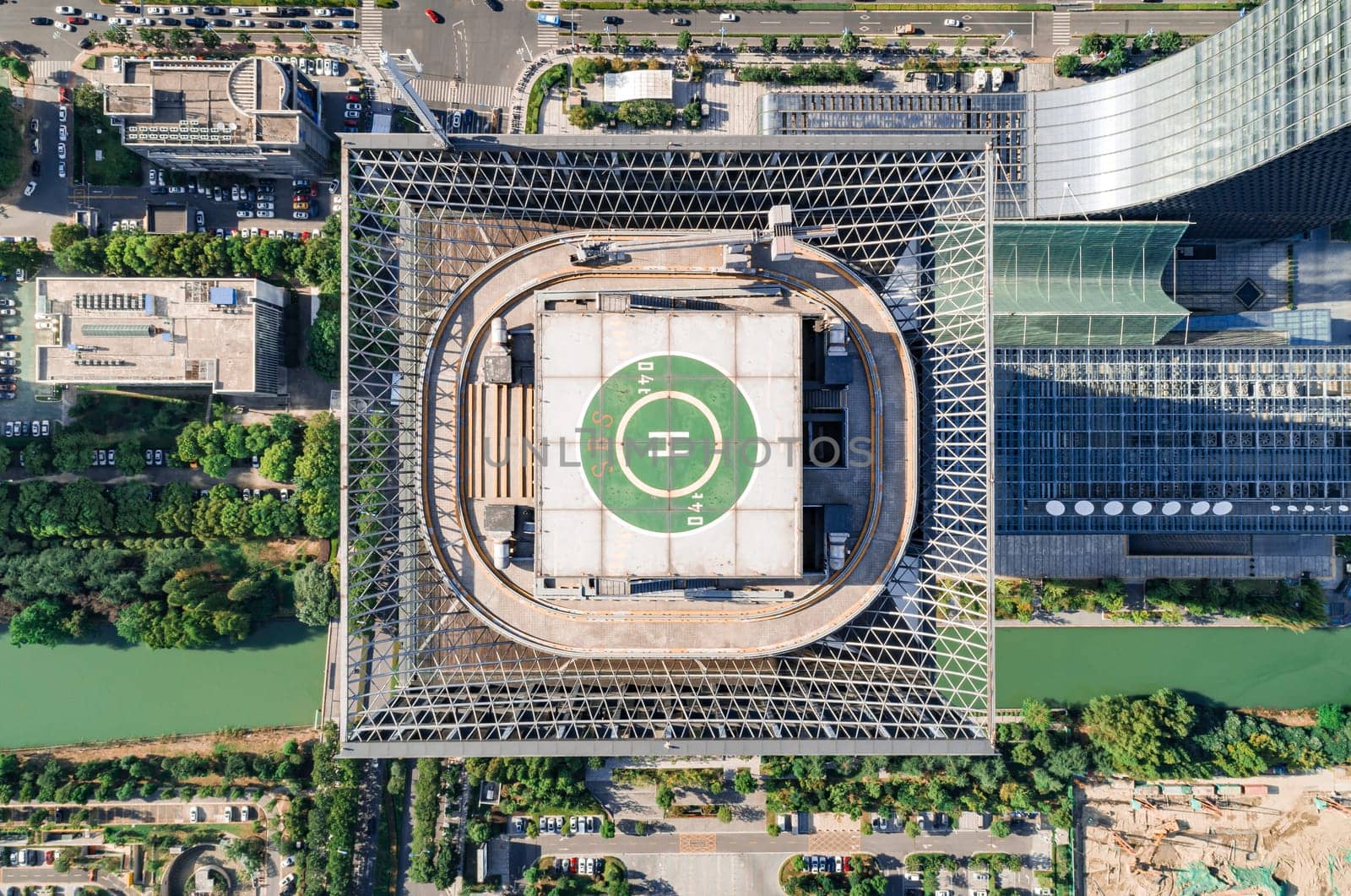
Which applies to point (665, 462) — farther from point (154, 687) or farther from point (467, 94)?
point (154, 687)

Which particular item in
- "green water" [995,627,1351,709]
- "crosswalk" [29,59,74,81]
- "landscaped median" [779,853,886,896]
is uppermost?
"crosswalk" [29,59,74,81]

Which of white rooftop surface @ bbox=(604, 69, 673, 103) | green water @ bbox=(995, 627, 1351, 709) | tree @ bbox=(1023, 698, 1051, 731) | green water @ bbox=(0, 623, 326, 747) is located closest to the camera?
tree @ bbox=(1023, 698, 1051, 731)

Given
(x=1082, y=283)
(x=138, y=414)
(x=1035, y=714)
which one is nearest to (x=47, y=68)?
(x=138, y=414)

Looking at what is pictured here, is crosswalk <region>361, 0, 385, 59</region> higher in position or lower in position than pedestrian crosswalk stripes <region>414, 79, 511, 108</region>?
higher

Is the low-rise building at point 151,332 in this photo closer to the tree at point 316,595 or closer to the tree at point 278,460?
the tree at point 278,460

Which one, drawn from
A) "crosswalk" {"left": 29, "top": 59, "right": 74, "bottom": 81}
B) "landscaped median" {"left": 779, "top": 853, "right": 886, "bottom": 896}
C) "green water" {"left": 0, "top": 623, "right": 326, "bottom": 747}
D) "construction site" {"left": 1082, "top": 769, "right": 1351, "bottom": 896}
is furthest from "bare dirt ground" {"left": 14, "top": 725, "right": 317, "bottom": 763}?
"construction site" {"left": 1082, "top": 769, "right": 1351, "bottom": 896}

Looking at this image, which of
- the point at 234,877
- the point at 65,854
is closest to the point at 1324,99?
the point at 234,877

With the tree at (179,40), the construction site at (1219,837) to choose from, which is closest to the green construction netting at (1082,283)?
the construction site at (1219,837)

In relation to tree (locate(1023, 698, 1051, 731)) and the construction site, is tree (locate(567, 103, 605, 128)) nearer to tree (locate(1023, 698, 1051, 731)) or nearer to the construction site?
tree (locate(1023, 698, 1051, 731))
